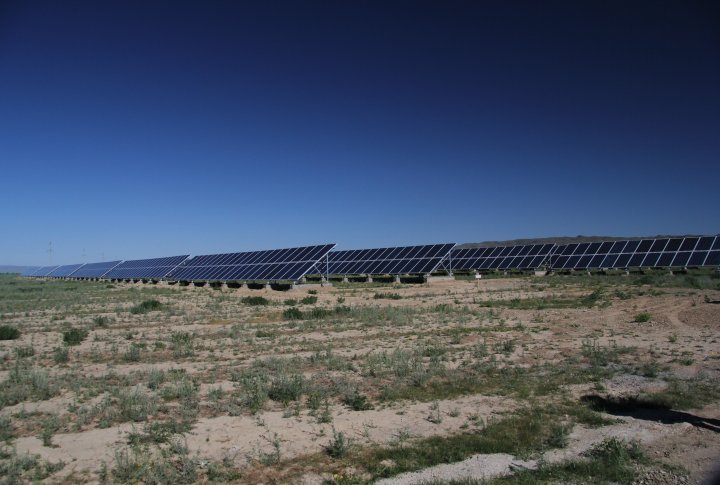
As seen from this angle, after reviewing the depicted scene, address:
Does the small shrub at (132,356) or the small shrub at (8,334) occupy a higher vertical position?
the small shrub at (8,334)

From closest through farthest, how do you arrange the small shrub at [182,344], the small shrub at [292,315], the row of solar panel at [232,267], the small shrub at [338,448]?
the small shrub at [338,448]
the small shrub at [182,344]
the small shrub at [292,315]
the row of solar panel at [232,267]

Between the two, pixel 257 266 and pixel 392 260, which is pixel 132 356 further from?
pixel 392 260

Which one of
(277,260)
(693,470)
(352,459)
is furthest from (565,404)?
(277,260)

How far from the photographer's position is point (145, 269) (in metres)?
74.9

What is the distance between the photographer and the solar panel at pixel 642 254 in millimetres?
45375

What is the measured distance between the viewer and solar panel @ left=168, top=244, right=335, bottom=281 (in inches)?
1683

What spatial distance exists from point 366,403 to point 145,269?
74.1 metres

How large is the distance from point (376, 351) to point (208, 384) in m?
4.97

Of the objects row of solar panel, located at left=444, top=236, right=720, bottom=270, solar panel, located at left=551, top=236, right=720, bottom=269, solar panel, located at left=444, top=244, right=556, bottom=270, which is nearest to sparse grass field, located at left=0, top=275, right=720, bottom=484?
solar panel, located at left=551, top=236, right=720, bottom=269

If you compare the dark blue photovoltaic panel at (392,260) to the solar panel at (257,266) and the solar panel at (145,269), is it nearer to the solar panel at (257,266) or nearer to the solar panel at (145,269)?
the solar panel at (257,266)

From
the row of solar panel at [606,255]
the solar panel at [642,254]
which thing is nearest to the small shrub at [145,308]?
the row of solar panel at [606,255]

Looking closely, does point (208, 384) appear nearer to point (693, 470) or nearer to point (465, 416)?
point (465, 416)

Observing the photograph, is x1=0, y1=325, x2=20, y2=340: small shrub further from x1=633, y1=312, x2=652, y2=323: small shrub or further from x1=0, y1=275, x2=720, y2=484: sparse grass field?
x1=633, y1=312, x2=652, y2=323: small shrub

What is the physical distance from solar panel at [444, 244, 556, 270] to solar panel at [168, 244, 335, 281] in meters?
18.2
